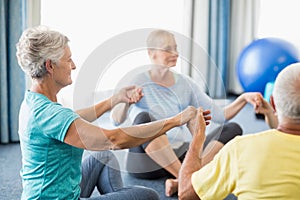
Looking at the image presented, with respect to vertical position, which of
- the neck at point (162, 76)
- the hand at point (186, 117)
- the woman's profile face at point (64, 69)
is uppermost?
the woman's profile face at point (64, 69)

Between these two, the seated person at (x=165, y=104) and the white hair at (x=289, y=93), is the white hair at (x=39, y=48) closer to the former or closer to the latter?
the seated person at (x=165, y=104)

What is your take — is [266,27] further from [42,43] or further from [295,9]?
[42,43]

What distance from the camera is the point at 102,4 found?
3.59 metres

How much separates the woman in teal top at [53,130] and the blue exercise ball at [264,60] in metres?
2.70

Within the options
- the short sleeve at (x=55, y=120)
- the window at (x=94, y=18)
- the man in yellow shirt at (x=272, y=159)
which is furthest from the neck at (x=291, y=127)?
the window at (x=94, y=18)

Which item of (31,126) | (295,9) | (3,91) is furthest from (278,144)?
(295,9)

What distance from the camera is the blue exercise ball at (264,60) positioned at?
3.98 meters

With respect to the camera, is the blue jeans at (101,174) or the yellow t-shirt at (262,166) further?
the blue jeans at (101,174)

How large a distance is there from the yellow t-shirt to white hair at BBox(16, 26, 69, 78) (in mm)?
633

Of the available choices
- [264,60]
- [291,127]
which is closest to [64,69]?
[291,127]

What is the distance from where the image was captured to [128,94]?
184 centimetres

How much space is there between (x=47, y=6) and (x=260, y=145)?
256 centimetres

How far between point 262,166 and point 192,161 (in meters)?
0.27

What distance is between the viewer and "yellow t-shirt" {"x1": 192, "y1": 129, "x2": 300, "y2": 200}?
1064 millimetres
